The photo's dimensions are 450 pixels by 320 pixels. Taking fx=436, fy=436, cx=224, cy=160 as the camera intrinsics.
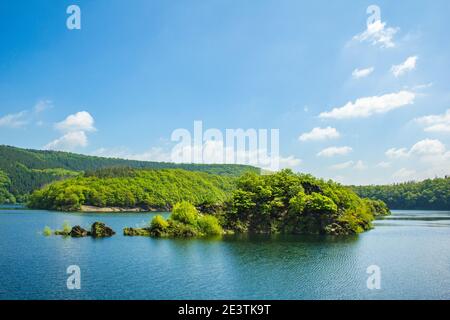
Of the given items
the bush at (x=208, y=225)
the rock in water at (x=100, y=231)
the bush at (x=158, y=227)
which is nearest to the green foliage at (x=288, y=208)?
the bush at (x=208, y=225)

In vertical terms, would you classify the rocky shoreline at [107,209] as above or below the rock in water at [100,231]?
below

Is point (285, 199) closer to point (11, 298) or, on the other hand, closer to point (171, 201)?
point (11, 298)

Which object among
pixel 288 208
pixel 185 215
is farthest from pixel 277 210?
pixel 185 215

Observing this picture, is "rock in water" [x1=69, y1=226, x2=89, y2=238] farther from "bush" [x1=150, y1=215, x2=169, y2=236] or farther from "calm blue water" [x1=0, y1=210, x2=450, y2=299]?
"bush" [x1=150, y1=215, x2=169, y2=236]

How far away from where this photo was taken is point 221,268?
41.2 metres

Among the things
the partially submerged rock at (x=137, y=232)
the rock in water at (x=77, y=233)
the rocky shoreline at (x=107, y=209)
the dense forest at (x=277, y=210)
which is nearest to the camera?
the rock in water at (x=77, y=233)

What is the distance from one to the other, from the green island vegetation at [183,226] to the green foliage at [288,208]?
489cm

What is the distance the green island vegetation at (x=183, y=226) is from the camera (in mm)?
68312

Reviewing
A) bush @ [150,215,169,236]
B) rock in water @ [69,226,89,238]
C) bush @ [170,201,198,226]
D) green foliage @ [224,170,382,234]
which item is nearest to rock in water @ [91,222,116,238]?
rock in water @ [69,226,89,238]

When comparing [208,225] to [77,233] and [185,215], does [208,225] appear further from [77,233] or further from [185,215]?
[77,233]

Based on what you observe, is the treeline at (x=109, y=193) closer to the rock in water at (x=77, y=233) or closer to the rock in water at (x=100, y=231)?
the rock in water at (x=100, y=231)

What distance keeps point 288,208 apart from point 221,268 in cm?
3916

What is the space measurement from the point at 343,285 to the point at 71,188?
479 ft

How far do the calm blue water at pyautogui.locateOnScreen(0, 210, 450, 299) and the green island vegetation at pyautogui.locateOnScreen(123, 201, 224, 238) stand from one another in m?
5.17
